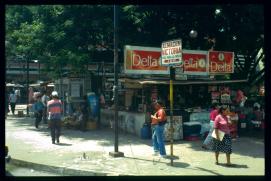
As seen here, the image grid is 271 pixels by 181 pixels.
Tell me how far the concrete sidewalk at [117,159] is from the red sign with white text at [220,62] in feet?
14.0

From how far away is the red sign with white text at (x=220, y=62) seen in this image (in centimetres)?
1878

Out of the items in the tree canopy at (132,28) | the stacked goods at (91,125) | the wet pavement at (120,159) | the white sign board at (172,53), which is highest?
the tree canopy at (132,28)

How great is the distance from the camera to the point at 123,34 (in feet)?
66.1

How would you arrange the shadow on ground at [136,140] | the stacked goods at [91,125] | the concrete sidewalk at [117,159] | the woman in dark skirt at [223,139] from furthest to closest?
the stacked goods at [91,125]
the shadow on ground at [136,140]
the woman in dark skirt at [223,139]
the concrete sidewalk at [117,159]

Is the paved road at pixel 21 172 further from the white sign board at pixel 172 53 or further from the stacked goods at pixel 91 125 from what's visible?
the stacked goods at pixel 91 125

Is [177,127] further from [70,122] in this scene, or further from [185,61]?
[70,122]

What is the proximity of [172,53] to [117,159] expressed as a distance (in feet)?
12.3

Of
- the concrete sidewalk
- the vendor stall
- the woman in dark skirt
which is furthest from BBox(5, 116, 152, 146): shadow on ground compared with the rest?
the woman in dark skirt

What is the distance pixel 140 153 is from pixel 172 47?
13.3 ft

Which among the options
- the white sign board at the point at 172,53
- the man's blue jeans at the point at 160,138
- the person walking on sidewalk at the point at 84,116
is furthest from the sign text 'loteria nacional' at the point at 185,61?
the white sign board at the point at 172,53

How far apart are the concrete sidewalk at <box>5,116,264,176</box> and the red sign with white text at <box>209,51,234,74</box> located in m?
4.27

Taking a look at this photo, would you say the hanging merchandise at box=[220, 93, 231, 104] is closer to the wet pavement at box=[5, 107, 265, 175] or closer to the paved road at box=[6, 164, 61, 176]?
the wet pavement at box=[5, 107, 265, 175]

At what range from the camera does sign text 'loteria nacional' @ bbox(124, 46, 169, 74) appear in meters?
16.4

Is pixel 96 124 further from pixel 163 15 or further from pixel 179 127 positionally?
pixel 163 15
